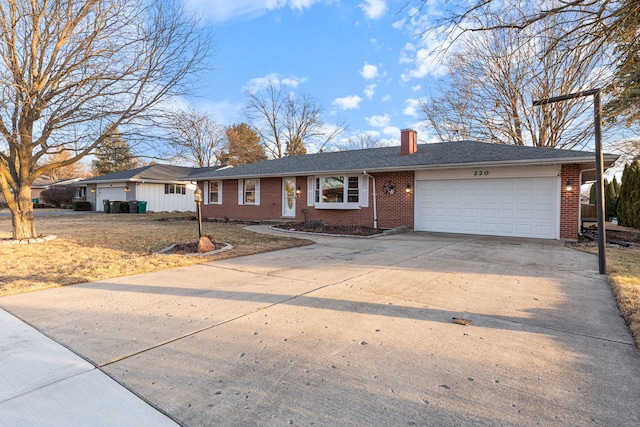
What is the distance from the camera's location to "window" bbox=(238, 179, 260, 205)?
17.3 m

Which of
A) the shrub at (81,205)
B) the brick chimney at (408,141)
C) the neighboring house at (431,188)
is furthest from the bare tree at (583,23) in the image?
the shrub at (81,205)

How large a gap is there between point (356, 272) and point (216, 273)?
242 centimetres

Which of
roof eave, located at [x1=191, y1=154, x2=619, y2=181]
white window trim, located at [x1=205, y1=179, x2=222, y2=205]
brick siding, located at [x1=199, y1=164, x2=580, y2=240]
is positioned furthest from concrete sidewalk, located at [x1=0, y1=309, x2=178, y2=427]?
white window trim, located at [x1=205, y1=179, x2=222, y2=205]

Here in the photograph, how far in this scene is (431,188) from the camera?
12508 mm

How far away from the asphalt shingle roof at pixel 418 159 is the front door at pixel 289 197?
66 centimetres

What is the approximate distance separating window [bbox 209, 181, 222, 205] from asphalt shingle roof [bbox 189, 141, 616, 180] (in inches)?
24.5

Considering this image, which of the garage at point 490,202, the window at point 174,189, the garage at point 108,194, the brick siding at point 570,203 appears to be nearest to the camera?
the brick siding at point 570,203

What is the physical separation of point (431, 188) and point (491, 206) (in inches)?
84.6

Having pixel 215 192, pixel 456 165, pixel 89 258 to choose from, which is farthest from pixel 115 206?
pixel 456 165

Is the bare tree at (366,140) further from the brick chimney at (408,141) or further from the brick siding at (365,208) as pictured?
the brick chimney at (408,141)

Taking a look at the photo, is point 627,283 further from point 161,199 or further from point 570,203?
point 161,199

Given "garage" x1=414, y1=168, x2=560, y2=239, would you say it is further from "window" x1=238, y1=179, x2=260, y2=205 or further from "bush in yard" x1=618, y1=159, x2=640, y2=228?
"window" x1=238, y1=179, x2=260, y2=205

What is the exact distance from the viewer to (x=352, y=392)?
224cm

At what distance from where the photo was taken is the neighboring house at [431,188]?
1024 centimetres
